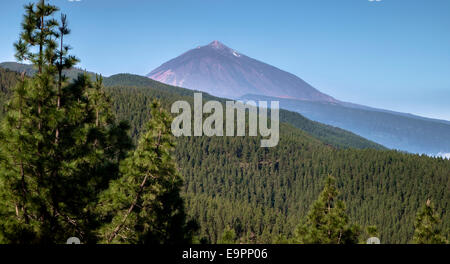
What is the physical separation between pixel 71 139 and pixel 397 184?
19596cm

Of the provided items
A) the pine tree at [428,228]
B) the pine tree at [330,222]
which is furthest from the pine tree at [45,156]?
the pine tree at [428,228]

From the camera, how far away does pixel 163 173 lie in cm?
1296

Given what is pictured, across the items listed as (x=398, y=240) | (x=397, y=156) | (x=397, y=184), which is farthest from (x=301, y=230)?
(x=397, y=156)

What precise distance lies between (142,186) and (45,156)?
11.8 feet

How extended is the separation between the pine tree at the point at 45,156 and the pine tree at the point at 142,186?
1.10 m

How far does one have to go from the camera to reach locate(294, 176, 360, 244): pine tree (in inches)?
854

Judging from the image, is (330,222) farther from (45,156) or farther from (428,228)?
(45,156)

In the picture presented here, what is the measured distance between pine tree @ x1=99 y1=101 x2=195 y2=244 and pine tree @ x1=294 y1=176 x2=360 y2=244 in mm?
12024

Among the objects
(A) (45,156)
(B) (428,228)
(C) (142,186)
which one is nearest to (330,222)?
(B) (428,228)

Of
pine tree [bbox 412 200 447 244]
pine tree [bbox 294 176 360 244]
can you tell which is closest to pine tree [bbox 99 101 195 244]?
Answer: pine tree [bbox 294 176 360 244]

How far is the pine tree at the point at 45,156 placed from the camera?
10469mm

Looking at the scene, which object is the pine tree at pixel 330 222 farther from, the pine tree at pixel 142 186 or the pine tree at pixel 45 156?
the pine tree at pixel 45 156

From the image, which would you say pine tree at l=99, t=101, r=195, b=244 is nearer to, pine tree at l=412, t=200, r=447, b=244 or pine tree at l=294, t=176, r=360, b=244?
pine tree at l=294, t=176, r=360, b=244
